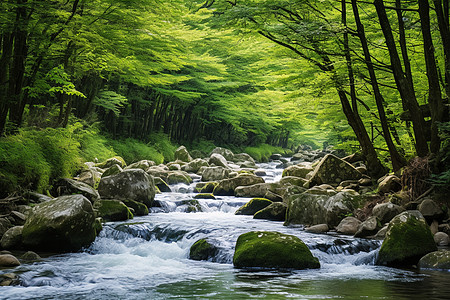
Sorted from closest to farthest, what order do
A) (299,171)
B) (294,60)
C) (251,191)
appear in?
(294,60) < (251,191) < (299,171)

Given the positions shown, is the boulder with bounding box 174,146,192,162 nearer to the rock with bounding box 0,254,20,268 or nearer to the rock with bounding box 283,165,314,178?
the rock with bounding box 283,165,314,178

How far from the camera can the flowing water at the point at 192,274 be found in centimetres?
481

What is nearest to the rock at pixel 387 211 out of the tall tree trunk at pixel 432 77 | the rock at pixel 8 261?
the tall tree trunk at pixel 432 77

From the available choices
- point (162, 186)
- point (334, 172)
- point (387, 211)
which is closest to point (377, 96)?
point (387, 211)

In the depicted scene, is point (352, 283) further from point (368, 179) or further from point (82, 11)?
point (82, 11)

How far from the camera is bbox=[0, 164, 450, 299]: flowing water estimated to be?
4.81m

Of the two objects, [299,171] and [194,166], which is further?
[194,166]

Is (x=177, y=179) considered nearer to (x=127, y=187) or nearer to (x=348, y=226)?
(x=127, y=187)

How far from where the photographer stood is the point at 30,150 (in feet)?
30.8

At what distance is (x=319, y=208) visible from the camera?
383 inches

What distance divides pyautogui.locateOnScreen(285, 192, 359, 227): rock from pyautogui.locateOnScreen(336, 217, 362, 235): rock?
0.38m

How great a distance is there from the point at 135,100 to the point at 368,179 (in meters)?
15.2

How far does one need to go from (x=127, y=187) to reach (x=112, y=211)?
199 centimetres

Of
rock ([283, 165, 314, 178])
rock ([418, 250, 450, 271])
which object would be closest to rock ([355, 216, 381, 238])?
rock ([418, 250, 450, 271])
